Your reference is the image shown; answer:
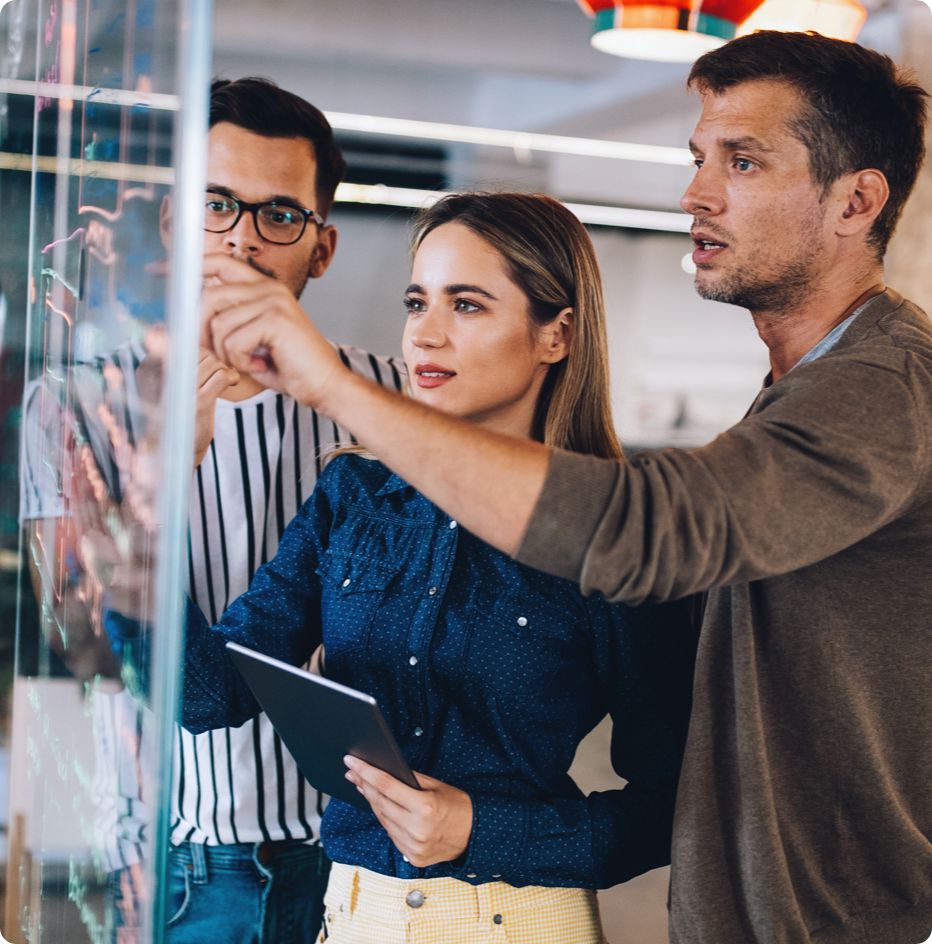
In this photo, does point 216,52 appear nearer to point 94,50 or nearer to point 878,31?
point 878,31

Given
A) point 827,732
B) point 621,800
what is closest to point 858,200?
point 827,732

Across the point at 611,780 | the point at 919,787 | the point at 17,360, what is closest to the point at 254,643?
the point at 17,360

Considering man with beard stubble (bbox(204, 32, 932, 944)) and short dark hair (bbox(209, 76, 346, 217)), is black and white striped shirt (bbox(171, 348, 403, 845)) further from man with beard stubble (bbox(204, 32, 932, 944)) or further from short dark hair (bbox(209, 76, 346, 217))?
man with beard stubble (bbox(204, 32, 932, 944))

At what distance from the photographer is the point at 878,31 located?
5688 millimetres

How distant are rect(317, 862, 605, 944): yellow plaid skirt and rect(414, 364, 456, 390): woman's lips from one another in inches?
23.1

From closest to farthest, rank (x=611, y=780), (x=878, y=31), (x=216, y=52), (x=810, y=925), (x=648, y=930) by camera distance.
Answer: (x=810, y=925)
(x=648, y=930)
(x=611, y=780)
(x=878, y=31)
(x=216, y=52)

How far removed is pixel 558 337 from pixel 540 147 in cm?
629

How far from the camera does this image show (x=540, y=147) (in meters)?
7.52

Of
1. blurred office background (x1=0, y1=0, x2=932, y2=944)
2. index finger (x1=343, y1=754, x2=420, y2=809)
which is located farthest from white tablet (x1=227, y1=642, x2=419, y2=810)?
blurred office background (x1=0, y1=0, x2=932, y2=944)

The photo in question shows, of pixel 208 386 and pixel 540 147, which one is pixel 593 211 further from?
pixel 208 386

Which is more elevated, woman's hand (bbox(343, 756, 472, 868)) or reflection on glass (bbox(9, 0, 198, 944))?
reflection on glass (bbox(9, 0, 198, 944))

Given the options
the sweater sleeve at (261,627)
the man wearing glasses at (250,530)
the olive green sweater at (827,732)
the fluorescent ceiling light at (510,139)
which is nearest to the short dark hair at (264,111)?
the man wearing glasses at (250,530)

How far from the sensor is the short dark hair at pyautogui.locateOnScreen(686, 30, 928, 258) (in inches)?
52.9

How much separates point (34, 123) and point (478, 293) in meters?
0.55
